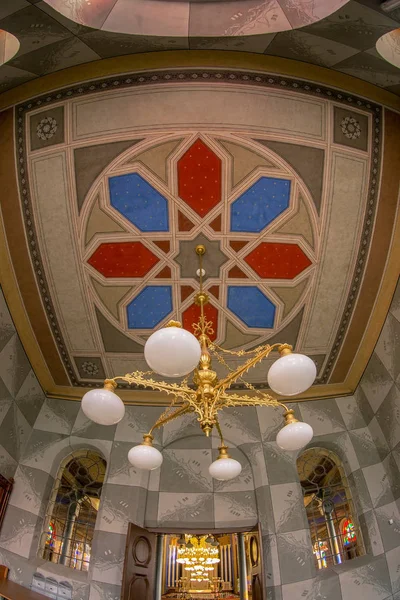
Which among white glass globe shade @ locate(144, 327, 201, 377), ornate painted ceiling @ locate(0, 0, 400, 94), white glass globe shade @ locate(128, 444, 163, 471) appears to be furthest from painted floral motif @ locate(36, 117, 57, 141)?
white glass globe shade @ locate(128, 444, 163, 471)

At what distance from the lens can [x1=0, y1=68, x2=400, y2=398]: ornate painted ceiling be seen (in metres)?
4.90

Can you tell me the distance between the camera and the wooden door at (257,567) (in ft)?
18.4

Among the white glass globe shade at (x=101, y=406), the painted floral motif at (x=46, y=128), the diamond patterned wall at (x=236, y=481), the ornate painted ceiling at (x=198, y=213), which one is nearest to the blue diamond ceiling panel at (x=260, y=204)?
the ornate painted ceiling at (x=198, y=213)

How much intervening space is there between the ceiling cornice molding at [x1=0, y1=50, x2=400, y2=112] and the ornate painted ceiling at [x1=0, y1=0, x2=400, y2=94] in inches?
3.1

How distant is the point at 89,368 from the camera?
7.21m

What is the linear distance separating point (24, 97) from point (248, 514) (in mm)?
6525

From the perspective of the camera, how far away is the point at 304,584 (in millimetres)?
5703

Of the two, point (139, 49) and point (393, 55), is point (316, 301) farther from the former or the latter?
point (139, 49)

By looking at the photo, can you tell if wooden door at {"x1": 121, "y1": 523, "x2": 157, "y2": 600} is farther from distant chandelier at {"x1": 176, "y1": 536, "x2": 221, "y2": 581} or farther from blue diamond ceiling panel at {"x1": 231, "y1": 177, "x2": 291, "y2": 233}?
distant chandelier at {"x1": 176, "y1": 536, "x2": 221, "y2": 581}

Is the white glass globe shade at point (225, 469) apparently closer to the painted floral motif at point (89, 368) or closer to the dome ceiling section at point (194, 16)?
the painted floral motif at point (89, 368)

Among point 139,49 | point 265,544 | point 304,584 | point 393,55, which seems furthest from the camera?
point 265,544

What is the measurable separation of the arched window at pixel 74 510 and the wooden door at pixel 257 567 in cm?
255

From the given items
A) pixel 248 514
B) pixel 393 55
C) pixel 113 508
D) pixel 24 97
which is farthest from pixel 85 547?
pixel 393 55

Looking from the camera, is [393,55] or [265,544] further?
[265,544]
